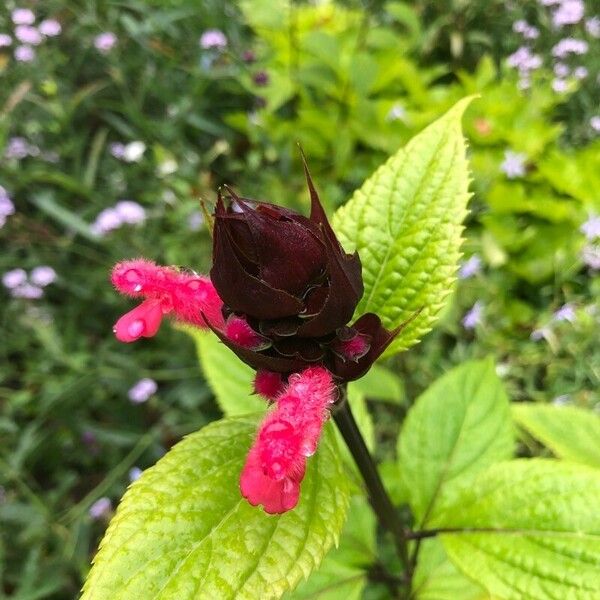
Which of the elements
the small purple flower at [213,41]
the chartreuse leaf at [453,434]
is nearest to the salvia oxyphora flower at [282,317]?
the chartreuse leaf at [453,434]

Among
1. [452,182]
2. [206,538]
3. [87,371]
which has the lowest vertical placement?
[87,371]

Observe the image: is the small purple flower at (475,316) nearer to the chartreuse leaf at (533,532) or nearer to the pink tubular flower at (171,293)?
the chartreuse leaf at (533,532)

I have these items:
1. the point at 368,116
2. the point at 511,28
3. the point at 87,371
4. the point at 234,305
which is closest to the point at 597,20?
the point at 511,28

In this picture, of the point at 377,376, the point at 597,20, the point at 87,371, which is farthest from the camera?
the point at 597,20

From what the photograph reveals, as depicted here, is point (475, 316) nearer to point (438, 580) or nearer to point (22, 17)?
point (438, 580)

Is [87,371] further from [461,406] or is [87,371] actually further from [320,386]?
[320,386]

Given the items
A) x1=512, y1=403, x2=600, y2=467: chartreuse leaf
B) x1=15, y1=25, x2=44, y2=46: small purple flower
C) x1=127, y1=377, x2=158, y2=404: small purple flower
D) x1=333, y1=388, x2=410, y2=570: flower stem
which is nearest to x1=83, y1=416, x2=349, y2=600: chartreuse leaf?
x1=333, y1=388, x2=410, y2=570: flower stem
